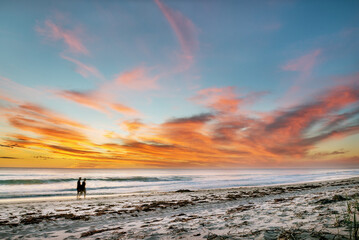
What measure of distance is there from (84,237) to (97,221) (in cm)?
315

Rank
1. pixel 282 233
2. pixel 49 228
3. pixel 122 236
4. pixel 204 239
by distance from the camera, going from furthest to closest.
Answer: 1. pixel 49 228
2. pixel 122 236
3. pixel 204 239
4. pixel 282 233

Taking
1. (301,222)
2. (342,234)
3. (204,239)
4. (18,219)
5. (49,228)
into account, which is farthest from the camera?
(18,219)

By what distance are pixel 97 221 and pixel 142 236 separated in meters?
4.82

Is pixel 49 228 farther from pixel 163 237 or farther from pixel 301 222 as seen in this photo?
pixel 301 222

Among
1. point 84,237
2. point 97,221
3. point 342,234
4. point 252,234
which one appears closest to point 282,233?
point 252,234

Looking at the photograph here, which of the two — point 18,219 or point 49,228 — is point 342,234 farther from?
point 18,219

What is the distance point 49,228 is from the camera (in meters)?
8.79

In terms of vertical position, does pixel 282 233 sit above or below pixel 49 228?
above

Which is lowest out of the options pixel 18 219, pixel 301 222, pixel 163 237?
pixel 18 219

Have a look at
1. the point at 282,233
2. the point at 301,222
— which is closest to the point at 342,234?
the point at 282,233

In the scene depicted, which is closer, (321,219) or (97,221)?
Result: (321,219)

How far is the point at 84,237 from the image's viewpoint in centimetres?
700

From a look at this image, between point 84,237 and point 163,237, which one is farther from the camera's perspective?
point 84,237

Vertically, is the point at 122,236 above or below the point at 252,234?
below
